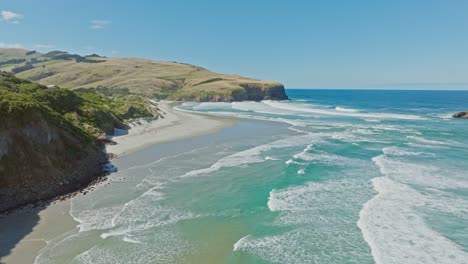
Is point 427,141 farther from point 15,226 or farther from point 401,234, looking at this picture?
point 15,226

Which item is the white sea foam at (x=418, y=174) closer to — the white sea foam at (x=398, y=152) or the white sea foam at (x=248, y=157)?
the white sea foam at (x=398, y=152)

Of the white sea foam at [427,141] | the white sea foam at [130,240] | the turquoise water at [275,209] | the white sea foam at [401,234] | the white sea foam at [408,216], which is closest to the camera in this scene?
the white sea foam at [401,234]

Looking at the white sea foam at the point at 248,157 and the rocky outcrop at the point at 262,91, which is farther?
the rocky outcrop at the point at 262,91

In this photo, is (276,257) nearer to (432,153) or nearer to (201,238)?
(201,238)

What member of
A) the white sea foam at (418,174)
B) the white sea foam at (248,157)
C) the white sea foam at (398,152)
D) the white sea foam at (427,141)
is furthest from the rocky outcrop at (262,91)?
the white sea foam at (418,174)

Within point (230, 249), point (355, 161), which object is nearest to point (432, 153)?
point (355, 161)

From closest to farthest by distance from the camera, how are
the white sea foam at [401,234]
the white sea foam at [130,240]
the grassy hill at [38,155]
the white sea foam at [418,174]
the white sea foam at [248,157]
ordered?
the white sea foam at [401,234] < the white sea foam at [130,240] < the grassy hill at [38,155] < the white sea foam at [418,174] < the white sea foam at [248,157]
